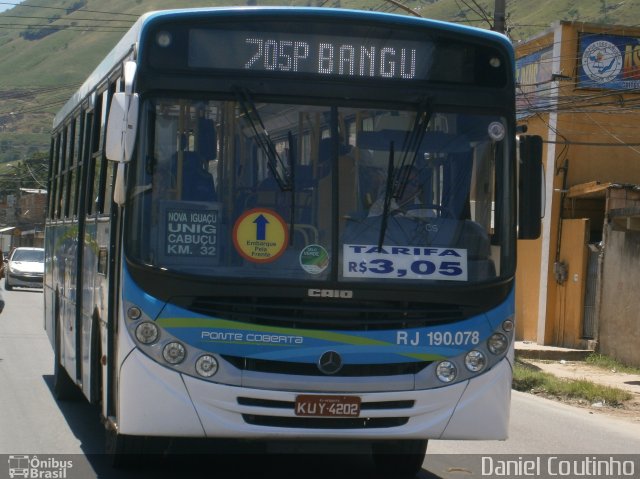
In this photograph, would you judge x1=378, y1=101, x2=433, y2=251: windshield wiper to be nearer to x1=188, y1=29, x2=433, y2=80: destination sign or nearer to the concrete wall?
x1=188, y1=29, x2=433, y2=80: destination sign

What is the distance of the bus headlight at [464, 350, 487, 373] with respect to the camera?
663 cm

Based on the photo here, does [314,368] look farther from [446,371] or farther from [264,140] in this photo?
[264,140]

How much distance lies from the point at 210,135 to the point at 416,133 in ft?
4.14

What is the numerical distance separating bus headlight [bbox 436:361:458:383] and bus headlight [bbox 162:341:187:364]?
1.53 meters

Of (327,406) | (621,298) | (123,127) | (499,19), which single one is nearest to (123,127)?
(123,127)

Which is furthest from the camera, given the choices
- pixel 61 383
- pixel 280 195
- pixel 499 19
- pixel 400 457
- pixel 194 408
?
pixel 499 19

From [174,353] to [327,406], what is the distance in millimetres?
944

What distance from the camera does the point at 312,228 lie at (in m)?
6.55

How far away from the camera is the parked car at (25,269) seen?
115 feet

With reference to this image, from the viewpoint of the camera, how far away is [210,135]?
21.5ft

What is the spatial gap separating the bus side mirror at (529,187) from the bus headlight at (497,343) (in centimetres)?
70

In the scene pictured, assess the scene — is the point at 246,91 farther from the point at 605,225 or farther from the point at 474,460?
the point at 605,225

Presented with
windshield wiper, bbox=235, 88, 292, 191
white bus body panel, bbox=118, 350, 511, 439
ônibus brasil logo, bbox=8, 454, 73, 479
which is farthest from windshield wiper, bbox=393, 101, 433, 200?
ônibus brasil logo, bbox=8, 454, 73, 479

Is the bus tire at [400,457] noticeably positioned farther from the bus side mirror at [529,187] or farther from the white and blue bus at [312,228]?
the bus side mirror at [529,187]
